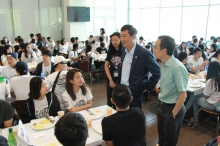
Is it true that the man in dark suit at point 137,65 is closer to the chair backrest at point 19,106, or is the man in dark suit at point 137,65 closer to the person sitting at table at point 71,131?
the chair backrest at point 19,106

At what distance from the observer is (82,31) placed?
36.8 ft

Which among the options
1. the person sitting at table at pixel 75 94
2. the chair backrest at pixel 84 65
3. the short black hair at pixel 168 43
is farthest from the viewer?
the chair backrest at pixel 84 65

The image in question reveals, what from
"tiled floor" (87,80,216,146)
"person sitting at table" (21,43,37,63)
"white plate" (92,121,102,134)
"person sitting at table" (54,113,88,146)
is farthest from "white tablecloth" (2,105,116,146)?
"person sitting at table" (21,43,37,63)

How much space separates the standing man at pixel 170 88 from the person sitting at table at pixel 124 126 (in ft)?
2.09

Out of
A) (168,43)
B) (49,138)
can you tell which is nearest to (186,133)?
(168,43)

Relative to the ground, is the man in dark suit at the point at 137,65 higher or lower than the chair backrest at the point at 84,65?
higher

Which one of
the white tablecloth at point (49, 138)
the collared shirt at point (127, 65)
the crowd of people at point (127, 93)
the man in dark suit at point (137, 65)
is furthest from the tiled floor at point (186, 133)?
the white tablecloth at point (49, 138)

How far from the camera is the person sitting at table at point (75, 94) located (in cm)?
277

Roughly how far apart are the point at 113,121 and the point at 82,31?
9.97m

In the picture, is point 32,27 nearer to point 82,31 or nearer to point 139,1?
point 82,31

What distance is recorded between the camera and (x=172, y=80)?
2299 mm

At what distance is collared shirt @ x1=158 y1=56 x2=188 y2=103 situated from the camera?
2.22 meters

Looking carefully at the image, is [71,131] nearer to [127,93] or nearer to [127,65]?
[127,93]

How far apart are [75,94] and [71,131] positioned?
170cm
